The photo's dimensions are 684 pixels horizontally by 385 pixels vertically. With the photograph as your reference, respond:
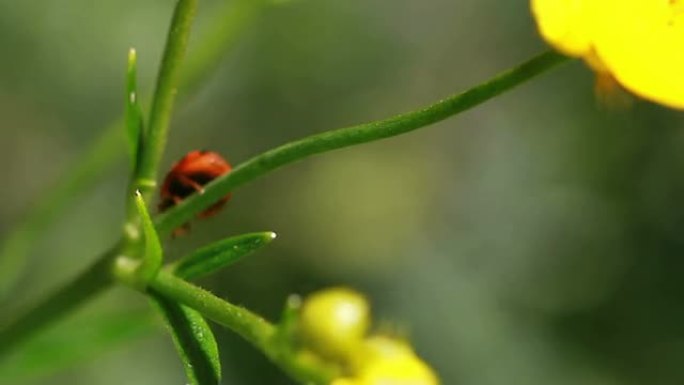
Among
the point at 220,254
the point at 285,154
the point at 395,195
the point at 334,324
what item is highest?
the point at 285,154

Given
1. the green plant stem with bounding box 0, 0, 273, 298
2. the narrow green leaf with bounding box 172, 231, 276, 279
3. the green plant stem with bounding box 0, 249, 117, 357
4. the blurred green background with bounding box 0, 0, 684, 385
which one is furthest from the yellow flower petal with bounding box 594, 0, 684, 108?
A: the blurred green background with bounding box 0, 0, 684, 385

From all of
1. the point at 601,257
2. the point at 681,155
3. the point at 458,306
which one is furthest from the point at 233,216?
the point at 681,155

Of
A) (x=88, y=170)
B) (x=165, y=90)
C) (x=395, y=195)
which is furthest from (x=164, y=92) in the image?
(x=395, y=195)

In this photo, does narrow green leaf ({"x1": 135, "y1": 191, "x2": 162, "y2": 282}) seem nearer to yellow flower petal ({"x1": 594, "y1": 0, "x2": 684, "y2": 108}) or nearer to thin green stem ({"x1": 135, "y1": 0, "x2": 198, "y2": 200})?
thin green stem ({"x1": 135, "y1": 0, "x2": 198, "y2": 200})

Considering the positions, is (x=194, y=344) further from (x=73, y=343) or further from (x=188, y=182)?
(x=73, y=343)

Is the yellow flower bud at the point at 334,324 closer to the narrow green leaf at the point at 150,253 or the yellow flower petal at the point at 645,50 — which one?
the narrow green leaf at the point at 150,253
